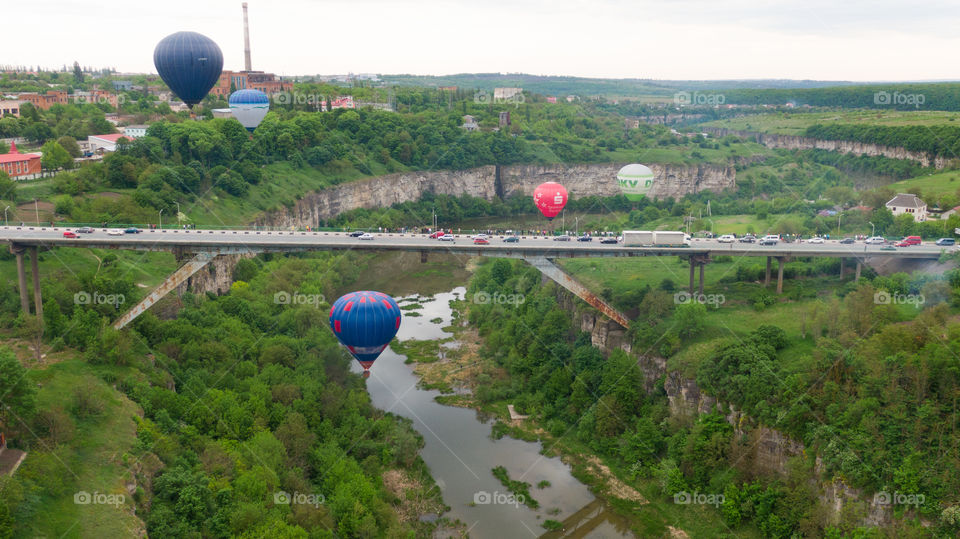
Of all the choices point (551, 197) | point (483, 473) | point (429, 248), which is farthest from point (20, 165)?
point (483, 473)

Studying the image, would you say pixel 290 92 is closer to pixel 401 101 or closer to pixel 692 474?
pixel 401 101

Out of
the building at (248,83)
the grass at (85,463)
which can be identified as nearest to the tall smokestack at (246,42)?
the building at (248,83)

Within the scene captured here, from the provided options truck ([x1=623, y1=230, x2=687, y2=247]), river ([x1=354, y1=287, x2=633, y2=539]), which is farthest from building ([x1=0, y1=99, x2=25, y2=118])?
truck ([x1=623, y1=230, x2=687, y2=247])

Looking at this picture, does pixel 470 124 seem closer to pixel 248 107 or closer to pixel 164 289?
Answer: pixel 248 107

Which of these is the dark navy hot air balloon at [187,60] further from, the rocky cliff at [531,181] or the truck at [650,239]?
the truck at [650,239]

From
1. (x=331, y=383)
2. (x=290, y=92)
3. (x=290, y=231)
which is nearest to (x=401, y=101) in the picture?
(x=290, y=92)

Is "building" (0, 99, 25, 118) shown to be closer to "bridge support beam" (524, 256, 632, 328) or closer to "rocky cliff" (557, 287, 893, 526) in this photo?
"bridge support beam" (524, 256, 632, 328)
